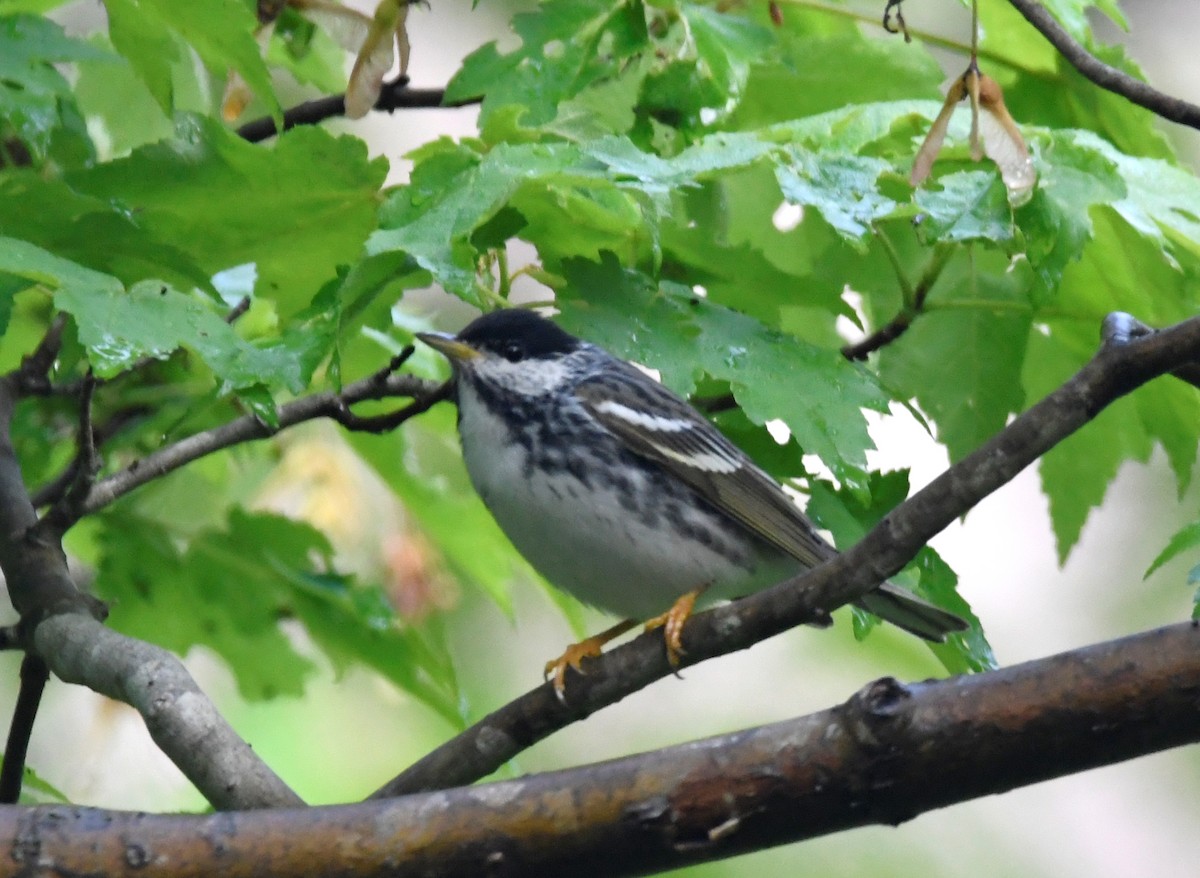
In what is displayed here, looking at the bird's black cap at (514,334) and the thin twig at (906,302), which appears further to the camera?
the bird's black cap at (514,334)

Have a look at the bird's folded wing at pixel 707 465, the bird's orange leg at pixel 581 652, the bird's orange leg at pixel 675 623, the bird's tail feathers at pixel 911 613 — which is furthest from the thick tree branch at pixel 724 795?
the bird's folded wing at pixel 707 465

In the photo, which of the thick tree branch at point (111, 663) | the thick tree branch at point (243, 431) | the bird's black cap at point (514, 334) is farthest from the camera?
the bird's black cap at point (514, 334)

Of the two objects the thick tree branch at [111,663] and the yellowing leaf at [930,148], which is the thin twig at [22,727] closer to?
the thick tree branch at [111,663]

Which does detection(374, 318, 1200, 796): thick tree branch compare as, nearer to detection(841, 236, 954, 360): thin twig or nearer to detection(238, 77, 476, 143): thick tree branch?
detection(841, 236, 954, 360): thin twig

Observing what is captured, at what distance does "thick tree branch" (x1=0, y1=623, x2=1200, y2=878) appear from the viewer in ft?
5.79

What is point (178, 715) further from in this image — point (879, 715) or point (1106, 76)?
point (1106, 76)

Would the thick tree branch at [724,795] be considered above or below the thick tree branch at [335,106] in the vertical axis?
→ below

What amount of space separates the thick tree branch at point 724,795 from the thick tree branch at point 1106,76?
34.2 inches

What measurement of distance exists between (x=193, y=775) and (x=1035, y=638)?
19.4 ft

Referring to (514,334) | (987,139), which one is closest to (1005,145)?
(987,139)

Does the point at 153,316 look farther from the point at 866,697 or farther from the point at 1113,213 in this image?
the point at 1113,213

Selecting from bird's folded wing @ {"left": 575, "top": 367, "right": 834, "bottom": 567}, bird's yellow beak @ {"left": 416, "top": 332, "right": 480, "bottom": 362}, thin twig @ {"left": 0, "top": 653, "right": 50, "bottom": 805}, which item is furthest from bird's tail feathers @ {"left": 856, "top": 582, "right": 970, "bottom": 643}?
thin twig @ {"left": 0, "top": 653, "right": 50, "bottom": 805}

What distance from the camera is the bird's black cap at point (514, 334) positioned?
3.48m

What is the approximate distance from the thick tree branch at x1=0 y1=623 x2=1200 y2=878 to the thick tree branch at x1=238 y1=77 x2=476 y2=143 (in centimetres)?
151
